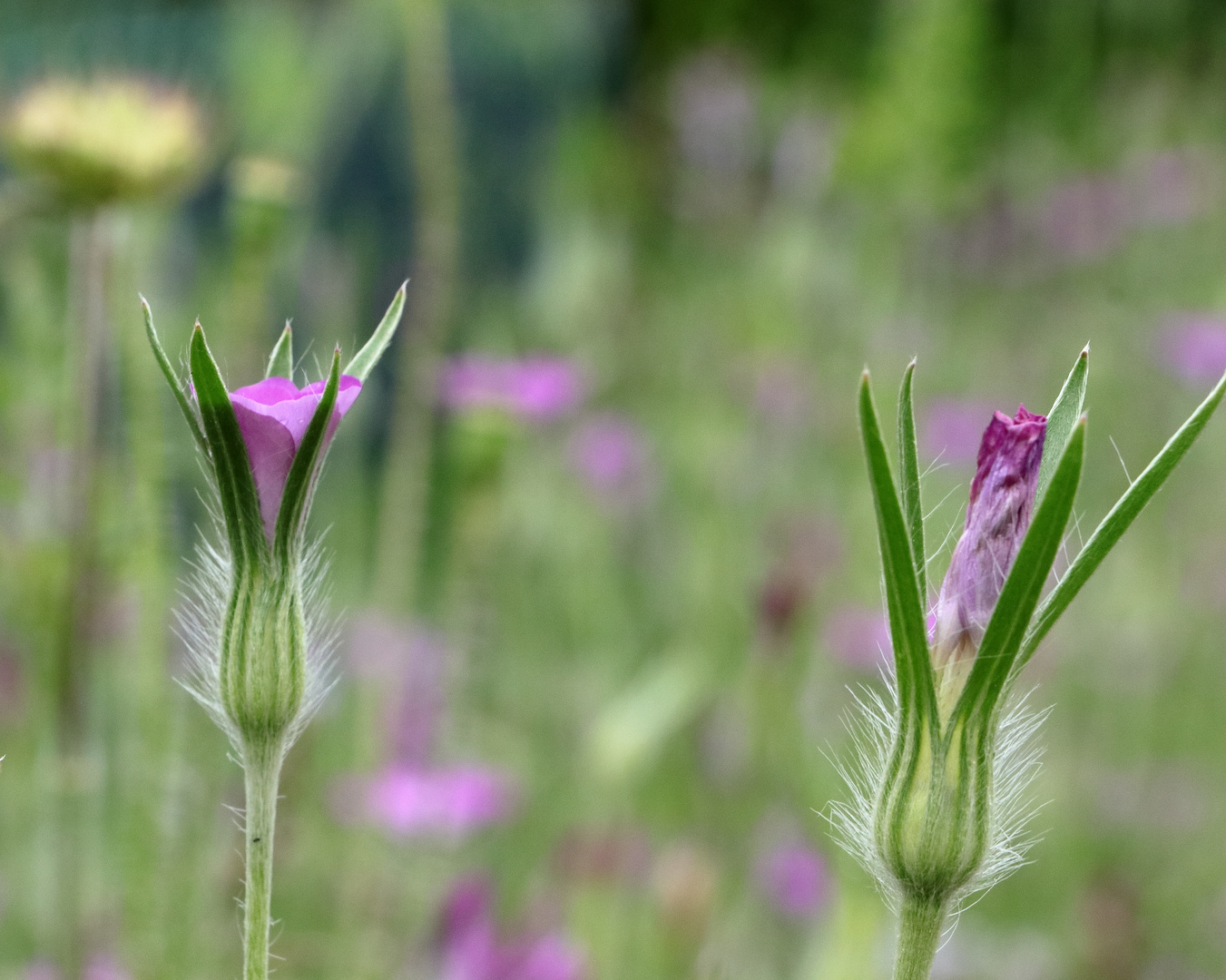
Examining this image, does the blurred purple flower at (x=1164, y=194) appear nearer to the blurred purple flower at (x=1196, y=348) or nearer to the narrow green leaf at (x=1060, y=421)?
the blurred purple flower at (x=1196, y=348)

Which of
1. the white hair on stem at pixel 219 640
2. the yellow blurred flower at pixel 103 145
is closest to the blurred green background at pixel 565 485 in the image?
the yellow blurred flower at pixel 103 145

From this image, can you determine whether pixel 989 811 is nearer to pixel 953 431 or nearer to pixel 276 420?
pixel 276 420

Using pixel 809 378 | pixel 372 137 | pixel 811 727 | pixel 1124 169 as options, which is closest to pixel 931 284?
pixel 1124 169

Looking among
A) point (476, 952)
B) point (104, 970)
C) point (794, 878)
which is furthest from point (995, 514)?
point (794, 878)

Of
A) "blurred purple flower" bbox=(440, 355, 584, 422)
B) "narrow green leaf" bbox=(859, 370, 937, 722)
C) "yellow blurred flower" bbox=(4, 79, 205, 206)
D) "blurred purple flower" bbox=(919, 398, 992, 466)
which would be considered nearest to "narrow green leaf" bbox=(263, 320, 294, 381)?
"narrow green leaf" bbox=(859, 370, 937, 722)

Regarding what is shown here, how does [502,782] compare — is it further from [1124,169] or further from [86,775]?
[1124,169]

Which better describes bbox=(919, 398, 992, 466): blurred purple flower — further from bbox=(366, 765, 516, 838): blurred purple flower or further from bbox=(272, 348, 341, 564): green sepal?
bbox=(272, 348, 341, 564): green sepal
